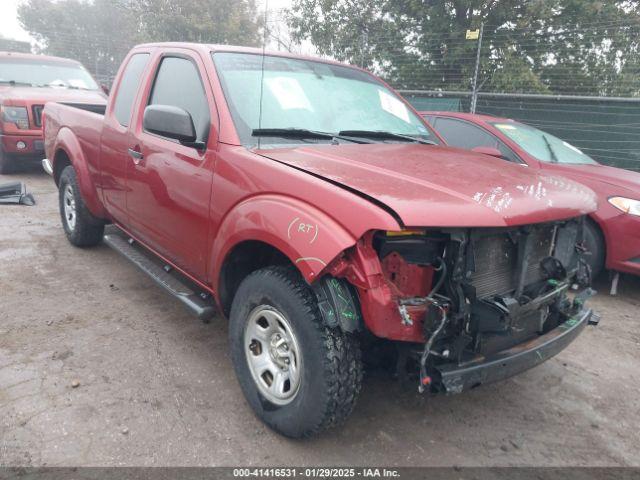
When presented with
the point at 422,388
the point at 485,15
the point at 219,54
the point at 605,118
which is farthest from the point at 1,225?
the point at 485,15

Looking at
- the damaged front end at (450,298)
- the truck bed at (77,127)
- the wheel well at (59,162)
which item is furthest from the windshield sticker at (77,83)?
the damaged front end at (450,298)

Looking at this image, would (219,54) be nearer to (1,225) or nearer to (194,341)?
(194,341)

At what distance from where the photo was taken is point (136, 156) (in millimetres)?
3643

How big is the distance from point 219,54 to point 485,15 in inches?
366

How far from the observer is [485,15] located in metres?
10.8

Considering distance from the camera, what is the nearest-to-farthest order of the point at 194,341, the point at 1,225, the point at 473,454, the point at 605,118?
1. the point at 473,454
2. the point at 194,341
3. the point at 1,225
4. the point at 605,118

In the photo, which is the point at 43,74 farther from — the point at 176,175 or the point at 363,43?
the point at 176,175

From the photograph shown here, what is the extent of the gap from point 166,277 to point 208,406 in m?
1.08

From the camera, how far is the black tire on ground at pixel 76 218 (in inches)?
191

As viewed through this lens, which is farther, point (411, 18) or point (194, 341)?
point (411, 18)

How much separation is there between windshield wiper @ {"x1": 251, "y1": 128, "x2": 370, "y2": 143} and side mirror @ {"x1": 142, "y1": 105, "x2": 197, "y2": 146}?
362 mm

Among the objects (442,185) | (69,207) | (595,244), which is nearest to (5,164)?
(69,207)

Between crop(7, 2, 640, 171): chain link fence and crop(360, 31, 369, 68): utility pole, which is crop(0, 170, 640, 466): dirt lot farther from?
crop(360, 31, 369, 68): utility pole

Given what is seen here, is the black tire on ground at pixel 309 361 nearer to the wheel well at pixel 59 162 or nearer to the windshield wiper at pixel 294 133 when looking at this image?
the windshield wiper at pixel 294 133
